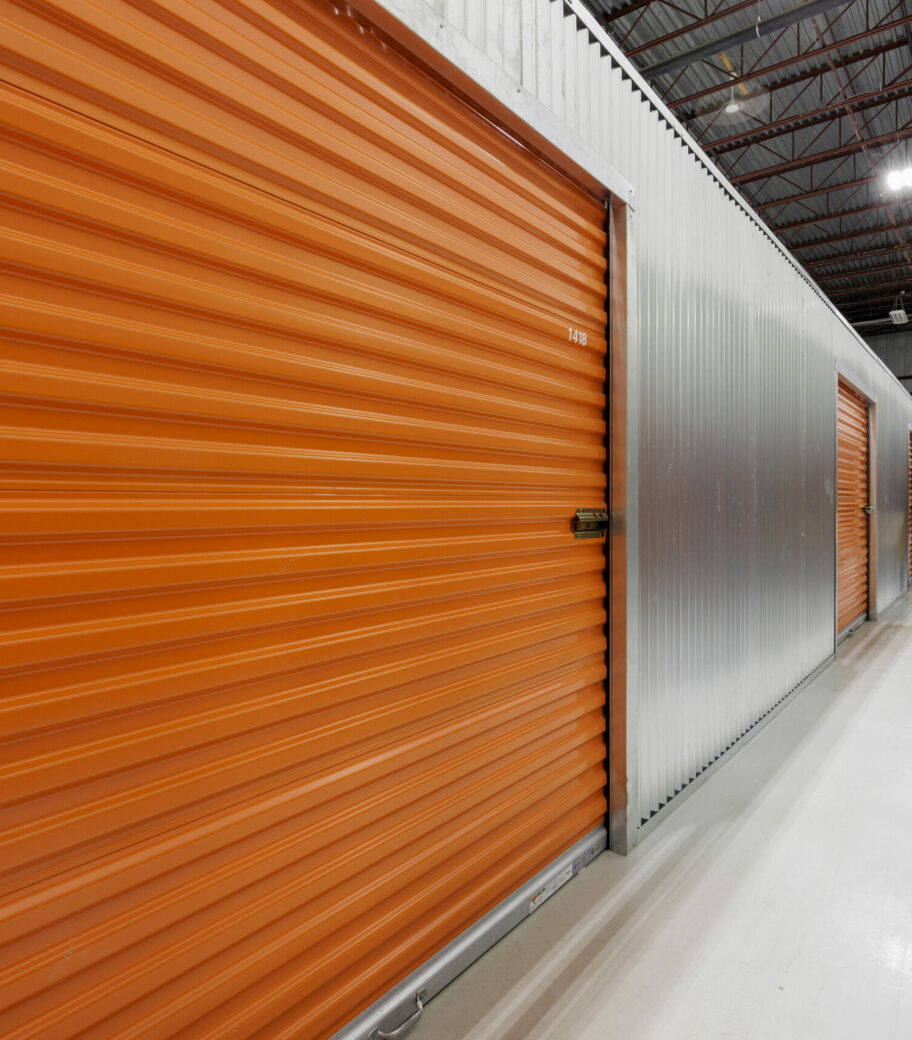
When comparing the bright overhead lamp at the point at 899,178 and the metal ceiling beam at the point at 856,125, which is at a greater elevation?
the metal ceiling beam at the point at 856,125

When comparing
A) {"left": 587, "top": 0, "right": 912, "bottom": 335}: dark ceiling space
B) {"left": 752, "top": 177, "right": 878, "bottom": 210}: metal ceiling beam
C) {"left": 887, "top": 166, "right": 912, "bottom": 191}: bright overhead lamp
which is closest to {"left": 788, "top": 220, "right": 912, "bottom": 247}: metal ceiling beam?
{"left": 587, "top": 0, "right": 912, "bottom": 335}: dark ceiling space

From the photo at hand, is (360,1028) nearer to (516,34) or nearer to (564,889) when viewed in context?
(564,889)

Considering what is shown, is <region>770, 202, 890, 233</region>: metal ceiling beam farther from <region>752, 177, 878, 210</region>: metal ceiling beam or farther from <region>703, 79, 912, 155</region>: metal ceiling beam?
<region>703, 79, 912, 155</region>: metal ceiling beam

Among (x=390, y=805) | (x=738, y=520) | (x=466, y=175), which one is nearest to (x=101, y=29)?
(x=466, y=175)

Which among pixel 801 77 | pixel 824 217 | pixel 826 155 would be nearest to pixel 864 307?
pixel 824 217

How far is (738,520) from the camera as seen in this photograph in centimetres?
392

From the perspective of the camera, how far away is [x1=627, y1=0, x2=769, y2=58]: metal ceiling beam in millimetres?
6086

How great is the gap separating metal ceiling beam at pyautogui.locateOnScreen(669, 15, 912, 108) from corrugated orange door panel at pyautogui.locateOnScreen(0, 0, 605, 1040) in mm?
7145

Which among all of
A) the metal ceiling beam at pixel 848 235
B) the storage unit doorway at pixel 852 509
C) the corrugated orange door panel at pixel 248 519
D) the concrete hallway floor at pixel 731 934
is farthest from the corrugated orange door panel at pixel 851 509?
the corrugated orange door panel at pixel 248 519

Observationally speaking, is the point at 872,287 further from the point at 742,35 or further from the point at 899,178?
the point at 742,35

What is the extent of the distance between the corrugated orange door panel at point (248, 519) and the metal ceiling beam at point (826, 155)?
9268 millimetres

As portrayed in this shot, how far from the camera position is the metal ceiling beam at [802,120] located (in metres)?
7.46

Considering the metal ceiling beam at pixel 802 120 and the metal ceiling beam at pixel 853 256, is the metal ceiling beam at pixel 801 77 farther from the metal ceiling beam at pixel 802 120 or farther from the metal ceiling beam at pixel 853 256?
the metal ceiling beam at pixel 853 256

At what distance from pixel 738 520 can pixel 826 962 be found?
8.08 feet
